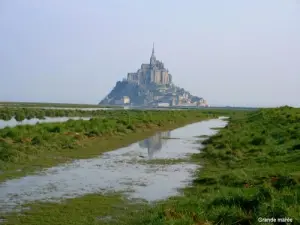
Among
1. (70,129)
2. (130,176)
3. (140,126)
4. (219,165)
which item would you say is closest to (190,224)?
(130,176)

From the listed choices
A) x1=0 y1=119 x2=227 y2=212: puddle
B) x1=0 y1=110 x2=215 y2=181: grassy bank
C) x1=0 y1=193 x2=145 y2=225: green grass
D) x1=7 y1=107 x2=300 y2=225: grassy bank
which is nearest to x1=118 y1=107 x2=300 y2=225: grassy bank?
x1=7 y1=107 x2=300 y2=225: grassy bank

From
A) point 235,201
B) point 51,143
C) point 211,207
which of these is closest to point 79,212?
point 211,207

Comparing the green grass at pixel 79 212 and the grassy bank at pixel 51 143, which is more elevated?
the grassy bank at pixel 51 143

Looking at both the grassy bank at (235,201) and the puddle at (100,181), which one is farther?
the puddle at (100,181)

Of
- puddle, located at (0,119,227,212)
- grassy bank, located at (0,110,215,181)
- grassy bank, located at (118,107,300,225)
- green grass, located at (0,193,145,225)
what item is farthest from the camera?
grassy bank, located at (0,110,215,181)

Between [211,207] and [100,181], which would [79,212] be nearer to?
[211,207]

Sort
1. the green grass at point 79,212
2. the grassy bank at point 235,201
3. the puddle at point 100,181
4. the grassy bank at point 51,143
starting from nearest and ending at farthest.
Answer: the grassy bank at point 235,201
the green grass at point 79,212
the puddle at point 100,181
the grassy bank at point 51,143

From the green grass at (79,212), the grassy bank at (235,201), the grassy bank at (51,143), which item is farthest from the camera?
the grassy bank at (51,143)

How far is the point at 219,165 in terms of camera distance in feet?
45.9

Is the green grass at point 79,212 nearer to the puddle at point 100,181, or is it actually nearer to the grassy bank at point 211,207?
the grassy bank at point 211,207

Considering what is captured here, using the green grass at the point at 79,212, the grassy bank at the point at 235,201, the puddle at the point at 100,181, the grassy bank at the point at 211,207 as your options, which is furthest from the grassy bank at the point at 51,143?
the grassy bank at the point at 235,201

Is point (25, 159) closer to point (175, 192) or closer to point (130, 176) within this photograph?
point (130, 176)

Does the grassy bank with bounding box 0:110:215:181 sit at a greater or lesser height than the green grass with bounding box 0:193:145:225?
greater

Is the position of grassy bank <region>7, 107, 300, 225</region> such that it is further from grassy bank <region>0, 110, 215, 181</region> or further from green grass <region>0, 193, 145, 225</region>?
grassy bank <region>0, 110, 215, 181</region>
